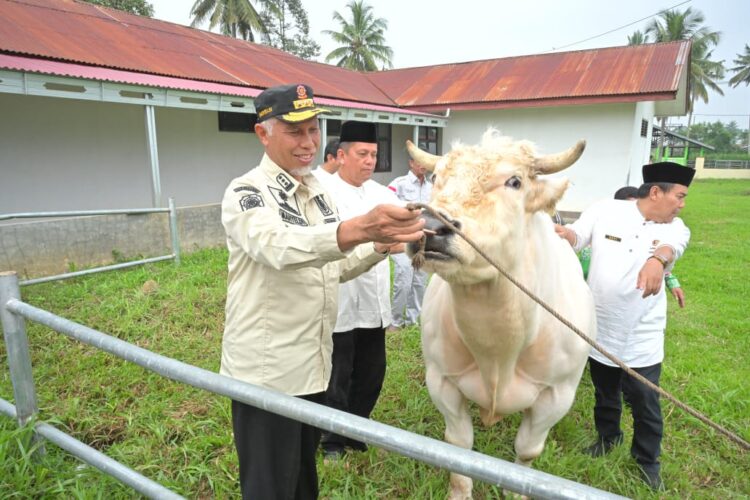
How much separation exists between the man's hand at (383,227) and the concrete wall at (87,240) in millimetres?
6275

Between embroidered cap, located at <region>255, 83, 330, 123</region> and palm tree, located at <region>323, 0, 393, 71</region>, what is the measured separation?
109 ft

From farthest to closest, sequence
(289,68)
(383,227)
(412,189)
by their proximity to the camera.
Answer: (289,68) → (412,189) → (383,227)

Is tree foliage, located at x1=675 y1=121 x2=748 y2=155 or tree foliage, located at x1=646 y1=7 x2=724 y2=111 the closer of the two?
tree foliage, located at x1=646 y1=7 x2=724 y2=111

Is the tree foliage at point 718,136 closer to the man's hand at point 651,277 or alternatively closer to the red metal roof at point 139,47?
the red metal roof at point 139,47

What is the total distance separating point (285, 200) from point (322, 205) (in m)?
0.23

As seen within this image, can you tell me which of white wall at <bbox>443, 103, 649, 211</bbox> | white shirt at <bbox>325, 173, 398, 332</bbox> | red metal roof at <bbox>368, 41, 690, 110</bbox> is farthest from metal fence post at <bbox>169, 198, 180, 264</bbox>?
red metal roof at <bbox>368, 41, 690, 110</bbox>

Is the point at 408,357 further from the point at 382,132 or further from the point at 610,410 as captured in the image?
the point at 382,132

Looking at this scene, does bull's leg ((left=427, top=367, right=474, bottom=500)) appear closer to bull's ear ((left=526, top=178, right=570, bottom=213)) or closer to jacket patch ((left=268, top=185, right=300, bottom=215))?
bull's ear ((left=526, top=178, right=570, bottom=213))

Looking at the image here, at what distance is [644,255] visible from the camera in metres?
2.77

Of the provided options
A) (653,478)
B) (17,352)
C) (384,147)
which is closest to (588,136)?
(384,147)

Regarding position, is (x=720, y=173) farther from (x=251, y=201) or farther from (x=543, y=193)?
(x=251, y=201)

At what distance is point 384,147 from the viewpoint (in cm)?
1502

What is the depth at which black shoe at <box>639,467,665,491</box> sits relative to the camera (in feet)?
9.05

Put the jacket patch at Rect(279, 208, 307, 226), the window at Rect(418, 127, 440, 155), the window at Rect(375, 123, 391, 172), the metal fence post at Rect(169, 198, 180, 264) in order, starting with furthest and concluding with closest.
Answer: the window at Rect(418, 127, 440, 155), the window at Rect(375, 123, 391, 172), the metal fence post at Rect(169, 198, 180, 264), the jacket patch at Rect(279, 208, 307, 226)
